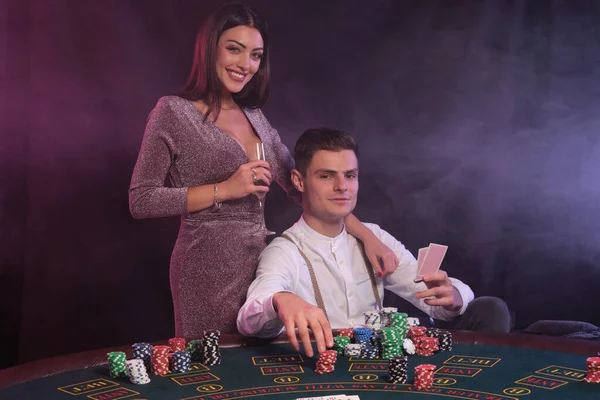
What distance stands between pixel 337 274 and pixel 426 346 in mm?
848

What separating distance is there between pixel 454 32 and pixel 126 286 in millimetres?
2433

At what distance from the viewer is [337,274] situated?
291cm

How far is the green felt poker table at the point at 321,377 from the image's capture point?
5.70 feet

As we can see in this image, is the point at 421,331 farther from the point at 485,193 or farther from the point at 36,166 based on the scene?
the point at 485,193

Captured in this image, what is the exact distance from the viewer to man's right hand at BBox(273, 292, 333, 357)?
194 centimetres

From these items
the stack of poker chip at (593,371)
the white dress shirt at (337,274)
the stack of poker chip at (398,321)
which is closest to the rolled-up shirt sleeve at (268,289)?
the white dress shirt at (337,274)

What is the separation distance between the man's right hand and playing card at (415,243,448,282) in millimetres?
554

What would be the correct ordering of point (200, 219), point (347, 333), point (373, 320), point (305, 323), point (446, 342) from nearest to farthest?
point (305, 323) < point (446, 342) < point (347, 333) < point (373, 320) < point (200, 219)

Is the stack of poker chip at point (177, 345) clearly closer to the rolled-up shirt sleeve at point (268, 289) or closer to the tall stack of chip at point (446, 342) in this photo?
the rolled-up shirt sleeve at point (268, 289)

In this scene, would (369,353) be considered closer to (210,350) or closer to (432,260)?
(210,350)

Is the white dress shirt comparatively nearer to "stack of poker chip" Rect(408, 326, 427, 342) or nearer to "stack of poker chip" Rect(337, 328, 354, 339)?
"stack of poker chip" Rect(337, 328, 354, 339)

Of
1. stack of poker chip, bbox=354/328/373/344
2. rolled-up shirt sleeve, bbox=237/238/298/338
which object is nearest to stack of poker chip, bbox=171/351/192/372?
rolled-up shirt sleeve, bbox=237/238/298/338

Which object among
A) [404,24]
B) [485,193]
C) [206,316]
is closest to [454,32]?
[404,24]

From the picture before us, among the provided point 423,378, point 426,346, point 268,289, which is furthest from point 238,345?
point 423,378
